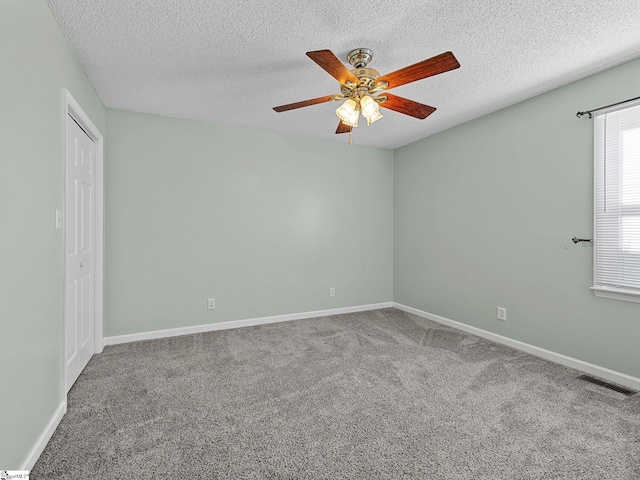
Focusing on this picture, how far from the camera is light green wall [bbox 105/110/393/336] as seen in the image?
339 cm

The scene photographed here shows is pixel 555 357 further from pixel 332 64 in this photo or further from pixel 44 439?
pixel 44 439

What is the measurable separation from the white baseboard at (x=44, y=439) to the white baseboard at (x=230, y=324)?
4.57ft

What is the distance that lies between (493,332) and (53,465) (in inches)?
143

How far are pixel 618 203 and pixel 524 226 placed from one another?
74 cm

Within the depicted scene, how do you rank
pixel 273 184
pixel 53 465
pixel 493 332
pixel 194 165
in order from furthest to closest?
pixel 273 184, pixel 194 165, pixel 493 332, pixel 53 465

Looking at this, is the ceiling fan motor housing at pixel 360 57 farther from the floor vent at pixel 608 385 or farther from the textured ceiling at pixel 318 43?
the floor vent at pixel 608 385

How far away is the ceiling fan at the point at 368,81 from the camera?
1737 mm

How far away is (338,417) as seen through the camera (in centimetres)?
200

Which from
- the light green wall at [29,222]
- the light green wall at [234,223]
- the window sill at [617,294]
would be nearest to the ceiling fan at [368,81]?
the light green wall at [29,222]

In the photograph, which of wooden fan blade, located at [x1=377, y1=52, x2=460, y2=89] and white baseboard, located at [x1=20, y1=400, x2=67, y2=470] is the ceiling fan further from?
white baseboard, located at [x1=20, y1=400, x2=67, y2=470]

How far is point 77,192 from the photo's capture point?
8.22ft

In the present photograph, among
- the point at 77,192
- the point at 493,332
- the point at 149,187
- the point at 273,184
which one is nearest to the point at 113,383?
the point at 77,192

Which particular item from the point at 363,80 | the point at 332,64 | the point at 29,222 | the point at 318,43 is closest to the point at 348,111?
the point at 363,80

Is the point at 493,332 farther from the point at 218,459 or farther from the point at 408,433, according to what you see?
the point at 218,459
